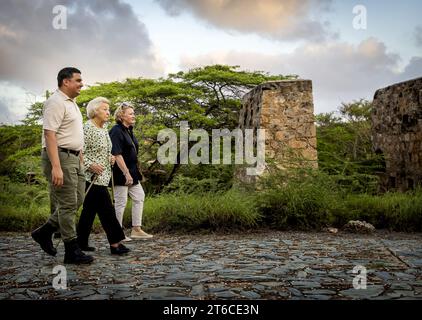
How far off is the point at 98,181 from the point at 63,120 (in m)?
0.91

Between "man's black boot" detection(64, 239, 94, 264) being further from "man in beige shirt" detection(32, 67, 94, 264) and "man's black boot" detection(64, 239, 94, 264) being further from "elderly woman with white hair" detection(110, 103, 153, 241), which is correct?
"elderly woman with white hair" detection(110, 103, 153, 241)

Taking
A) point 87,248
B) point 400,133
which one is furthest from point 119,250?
point 400,133

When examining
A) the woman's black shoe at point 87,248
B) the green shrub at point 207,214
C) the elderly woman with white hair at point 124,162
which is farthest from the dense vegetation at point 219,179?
the woman's black shoe at point 87,248

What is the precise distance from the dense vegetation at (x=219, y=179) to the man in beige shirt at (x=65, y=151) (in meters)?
3.05

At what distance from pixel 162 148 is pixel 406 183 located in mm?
7043

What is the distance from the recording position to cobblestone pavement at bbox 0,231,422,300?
3.60 m

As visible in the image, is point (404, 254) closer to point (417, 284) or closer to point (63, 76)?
point (417, 284)

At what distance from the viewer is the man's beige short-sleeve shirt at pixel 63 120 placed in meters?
4.71

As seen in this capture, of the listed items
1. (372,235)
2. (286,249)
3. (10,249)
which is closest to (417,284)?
(286,249)

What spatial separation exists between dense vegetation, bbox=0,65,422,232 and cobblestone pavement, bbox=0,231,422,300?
102 centimetres

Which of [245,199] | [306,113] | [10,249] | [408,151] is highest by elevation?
[306,113]

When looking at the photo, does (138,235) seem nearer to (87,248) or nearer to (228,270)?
(87,248)

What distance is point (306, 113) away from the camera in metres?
10.2

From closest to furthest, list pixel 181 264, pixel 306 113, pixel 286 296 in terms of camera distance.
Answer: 1. pixel 286 296
2. pixel 181 264
3. pixel 306 113
